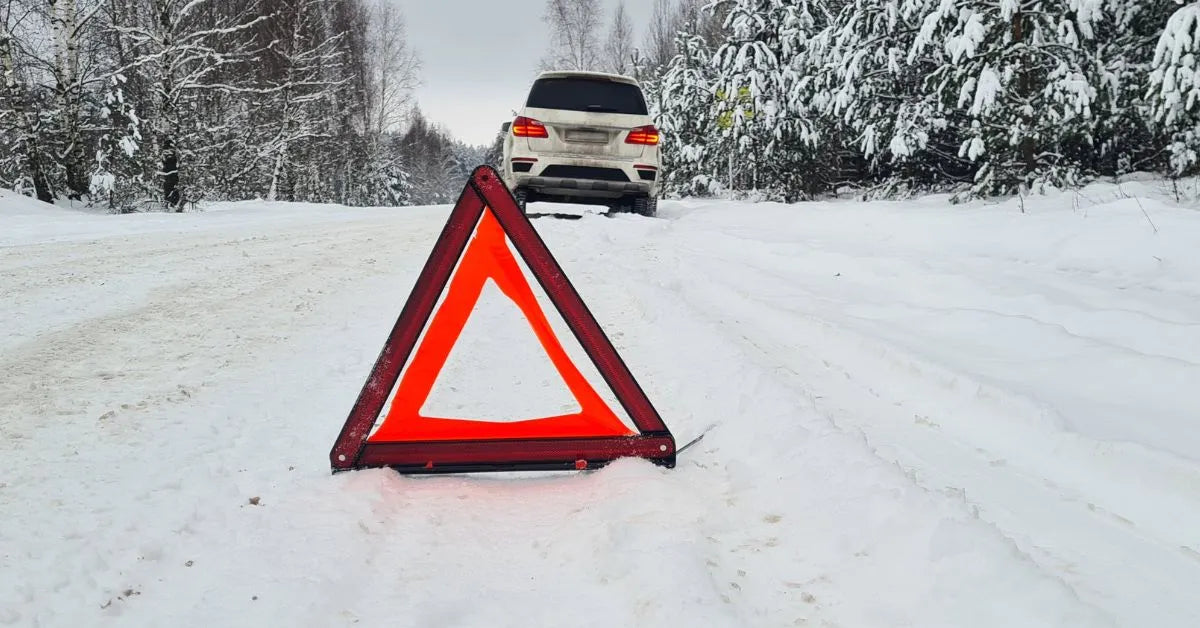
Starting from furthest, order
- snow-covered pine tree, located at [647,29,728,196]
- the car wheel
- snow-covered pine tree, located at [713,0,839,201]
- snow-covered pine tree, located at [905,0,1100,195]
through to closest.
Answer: snow-covered pine tree, located at [647,29,728,196] < snow-covered pine tree, located at [713,0,839,201] < snow-covered pine tree, located at [905,0,1100,195] < the car wheel

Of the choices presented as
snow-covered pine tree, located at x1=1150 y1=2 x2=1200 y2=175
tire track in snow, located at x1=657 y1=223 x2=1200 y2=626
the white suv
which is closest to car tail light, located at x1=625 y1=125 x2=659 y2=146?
the white suv

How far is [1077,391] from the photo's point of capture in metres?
2.75

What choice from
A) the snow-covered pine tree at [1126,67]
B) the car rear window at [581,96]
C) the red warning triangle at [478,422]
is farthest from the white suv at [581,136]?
the snow-covered pine tree at [1126,67]

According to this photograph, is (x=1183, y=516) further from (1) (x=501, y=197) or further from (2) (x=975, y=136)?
Answer: (2) (x=975, y=136)

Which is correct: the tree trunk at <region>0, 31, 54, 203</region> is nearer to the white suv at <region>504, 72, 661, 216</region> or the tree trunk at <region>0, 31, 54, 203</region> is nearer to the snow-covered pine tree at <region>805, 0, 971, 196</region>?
the white suv at <region>504, 72, 661, 216</region>

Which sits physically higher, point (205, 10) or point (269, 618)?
point (205, 10)

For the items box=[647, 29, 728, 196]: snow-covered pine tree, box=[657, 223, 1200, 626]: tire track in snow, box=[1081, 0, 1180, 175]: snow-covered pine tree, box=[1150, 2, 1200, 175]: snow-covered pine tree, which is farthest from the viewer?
box=[647, 29, 728, 196]: snow-covered pine tree

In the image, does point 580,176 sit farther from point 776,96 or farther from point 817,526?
point 776,96

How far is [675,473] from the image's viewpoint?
217 centimetres

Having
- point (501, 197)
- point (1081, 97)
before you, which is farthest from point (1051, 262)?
point (1081, 97)

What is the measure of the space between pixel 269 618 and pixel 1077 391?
292cm

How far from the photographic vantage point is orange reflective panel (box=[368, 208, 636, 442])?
2137 millimetres

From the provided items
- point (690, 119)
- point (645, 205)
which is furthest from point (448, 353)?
point (690, 119)

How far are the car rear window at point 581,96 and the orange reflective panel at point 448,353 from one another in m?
6.25
